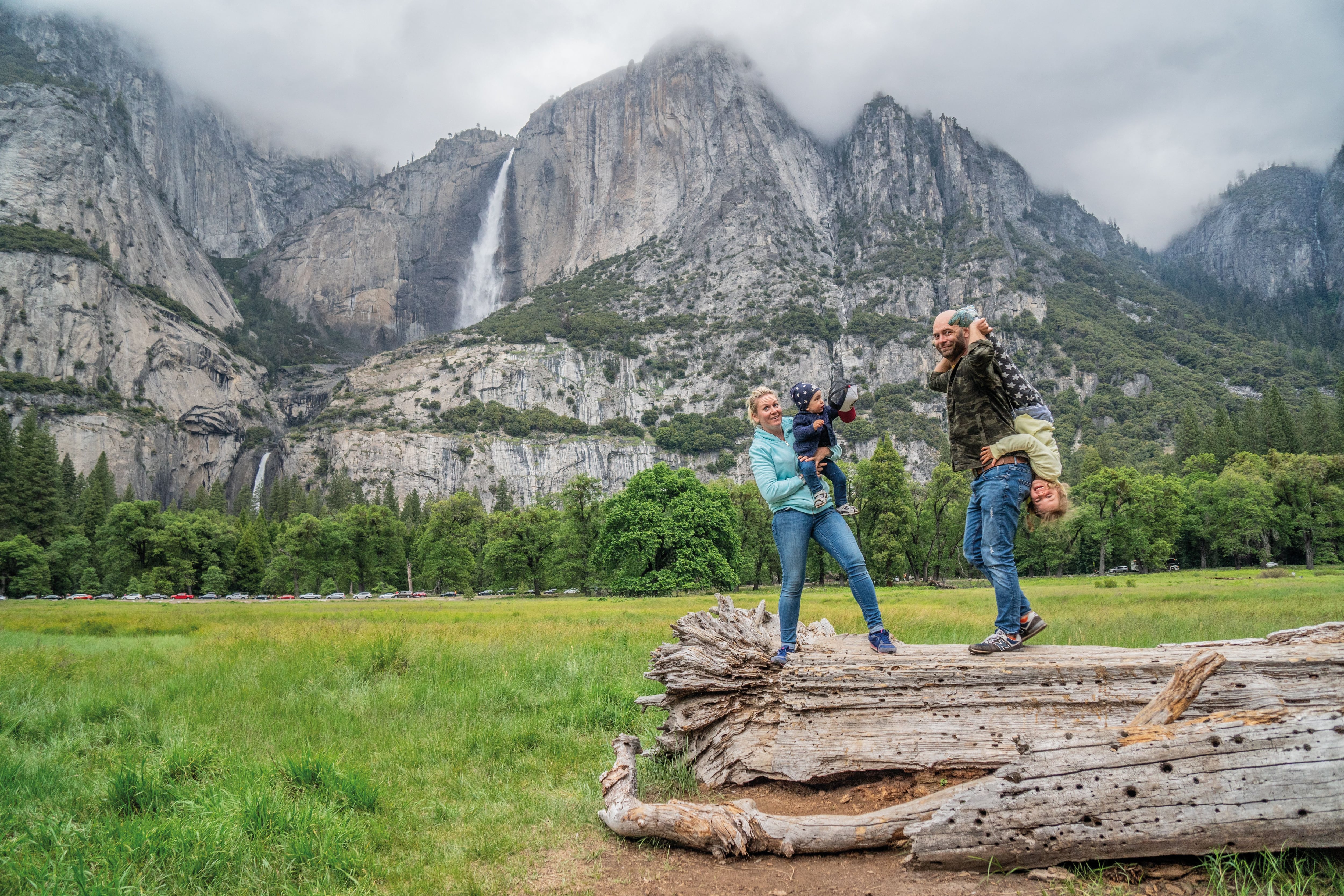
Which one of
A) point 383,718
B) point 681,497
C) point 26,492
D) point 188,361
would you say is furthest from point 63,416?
point 383,718

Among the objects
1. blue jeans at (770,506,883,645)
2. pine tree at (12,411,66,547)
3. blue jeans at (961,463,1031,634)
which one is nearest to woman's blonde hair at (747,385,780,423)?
blue jeans at (770,506,883,645)

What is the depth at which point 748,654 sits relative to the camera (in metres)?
5.53

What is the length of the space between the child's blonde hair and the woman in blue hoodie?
149 cm

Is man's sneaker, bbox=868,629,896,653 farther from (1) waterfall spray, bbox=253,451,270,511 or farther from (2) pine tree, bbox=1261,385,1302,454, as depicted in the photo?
(1) waterfall spray, bbox=253,451,270,511

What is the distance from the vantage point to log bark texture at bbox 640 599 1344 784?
4.10m

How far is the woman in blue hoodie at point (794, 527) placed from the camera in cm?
580

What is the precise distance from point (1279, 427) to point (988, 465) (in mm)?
97448

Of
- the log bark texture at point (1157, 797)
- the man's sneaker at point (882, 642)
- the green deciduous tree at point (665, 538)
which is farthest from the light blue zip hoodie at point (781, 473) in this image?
the green deciduous tree at point (665, 538)

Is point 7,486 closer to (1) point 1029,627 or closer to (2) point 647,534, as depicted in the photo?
(2) point 647,534

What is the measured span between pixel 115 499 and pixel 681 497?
315ft

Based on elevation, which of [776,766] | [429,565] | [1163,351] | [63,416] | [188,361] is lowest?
[429,565]

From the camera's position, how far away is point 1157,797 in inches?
135

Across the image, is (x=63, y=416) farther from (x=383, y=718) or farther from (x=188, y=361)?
(x=383, y=718)

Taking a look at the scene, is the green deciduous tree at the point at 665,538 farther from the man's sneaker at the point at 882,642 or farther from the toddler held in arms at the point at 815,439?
the man's sneaker at the point at 882,642
